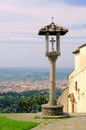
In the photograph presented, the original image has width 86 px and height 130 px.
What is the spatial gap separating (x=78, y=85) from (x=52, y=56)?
296 inches

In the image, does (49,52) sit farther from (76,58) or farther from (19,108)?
(19,108)

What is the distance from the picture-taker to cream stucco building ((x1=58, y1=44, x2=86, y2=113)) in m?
23.6

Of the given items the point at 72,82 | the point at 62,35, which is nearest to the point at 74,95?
the point at 72,82

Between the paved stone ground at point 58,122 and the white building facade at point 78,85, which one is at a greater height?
the white building facade at point 78,85

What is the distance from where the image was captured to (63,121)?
15.9 metres

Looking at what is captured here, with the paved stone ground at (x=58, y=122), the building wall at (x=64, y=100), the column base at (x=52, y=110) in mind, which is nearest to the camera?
the paved stone ground at (x=58, y=122)

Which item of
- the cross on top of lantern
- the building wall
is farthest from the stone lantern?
the building wall

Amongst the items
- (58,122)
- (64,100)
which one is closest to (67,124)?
(58,122)

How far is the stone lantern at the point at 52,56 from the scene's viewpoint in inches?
690

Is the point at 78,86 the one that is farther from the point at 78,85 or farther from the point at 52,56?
the point at 52,56

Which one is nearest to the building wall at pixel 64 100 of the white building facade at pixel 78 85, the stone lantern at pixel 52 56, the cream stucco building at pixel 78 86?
the cream stucco building at pixel 78 86

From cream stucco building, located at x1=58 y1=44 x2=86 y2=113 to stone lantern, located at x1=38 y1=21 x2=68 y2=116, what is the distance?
5.04 metres

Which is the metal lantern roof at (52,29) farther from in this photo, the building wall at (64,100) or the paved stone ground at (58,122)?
the building wall at (64,100)

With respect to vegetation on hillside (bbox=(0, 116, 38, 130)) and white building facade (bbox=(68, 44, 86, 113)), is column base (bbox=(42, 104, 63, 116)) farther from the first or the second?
white building facade (bbox=(68, 44, 86, 113))
